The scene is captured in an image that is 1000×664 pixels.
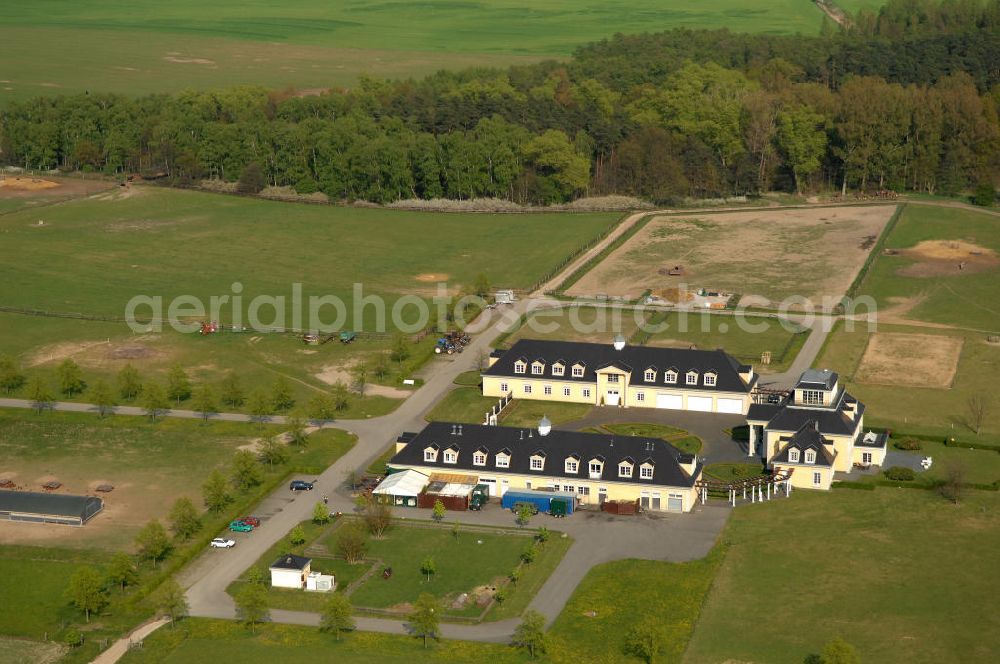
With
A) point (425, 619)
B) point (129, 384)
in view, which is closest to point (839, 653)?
point (425, 619)

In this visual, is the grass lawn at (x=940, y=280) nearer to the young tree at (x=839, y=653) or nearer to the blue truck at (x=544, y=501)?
the blue truck at (x=544, y=501)

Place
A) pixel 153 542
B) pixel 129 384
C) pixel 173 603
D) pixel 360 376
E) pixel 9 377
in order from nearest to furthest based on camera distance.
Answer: pixel 173 603 → pixel 153 542 → pixel 129 384 → pixel 9 377 → pixel 360 376

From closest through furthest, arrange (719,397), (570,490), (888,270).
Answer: (570,490) < (719,397) < (888,270)

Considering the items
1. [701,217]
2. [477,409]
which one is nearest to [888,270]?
[701,217]

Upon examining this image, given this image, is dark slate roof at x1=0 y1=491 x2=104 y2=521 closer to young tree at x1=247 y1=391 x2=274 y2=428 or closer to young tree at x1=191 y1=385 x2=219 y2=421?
young tree at x1=191 y1=385 x2=219 y2=421

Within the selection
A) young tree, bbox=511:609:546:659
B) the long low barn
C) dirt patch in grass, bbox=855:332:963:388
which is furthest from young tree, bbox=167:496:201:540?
dirt patch in grass, bbox=855:332:963:388

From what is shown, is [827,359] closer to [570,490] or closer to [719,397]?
[719,397]

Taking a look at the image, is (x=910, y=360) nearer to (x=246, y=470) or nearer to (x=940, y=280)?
(x=940, y=280)
